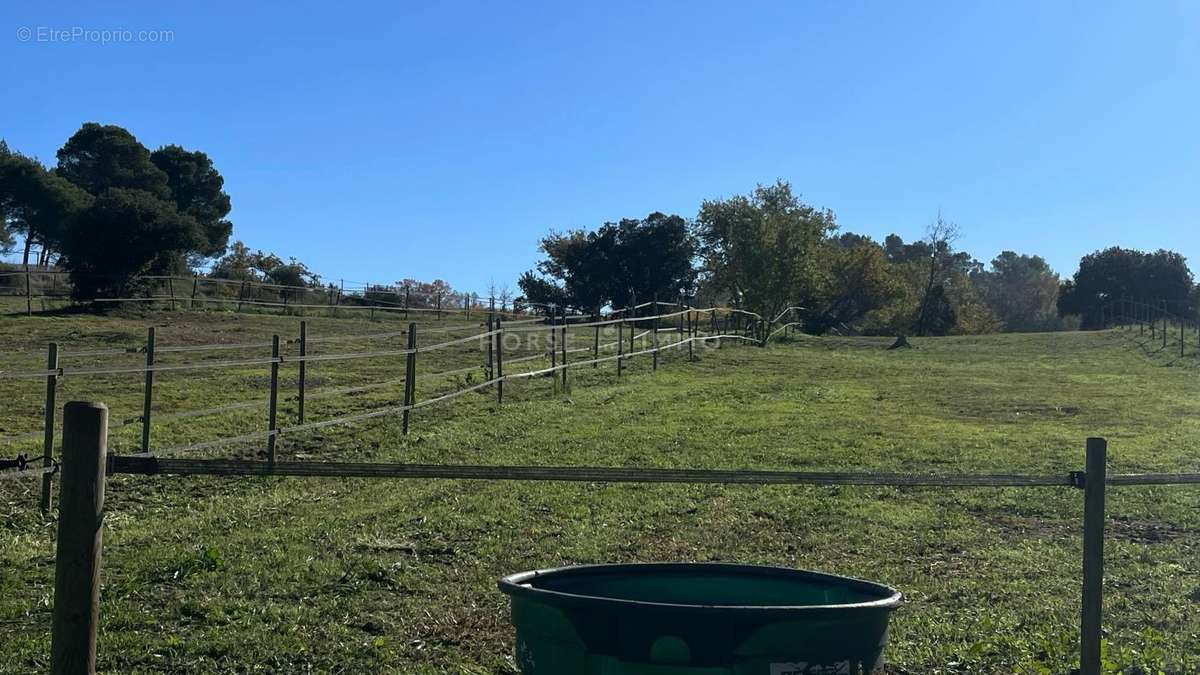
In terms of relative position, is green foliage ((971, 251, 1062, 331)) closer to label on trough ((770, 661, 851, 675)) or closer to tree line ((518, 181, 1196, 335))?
tree line ((518, 181, 1196, 335))

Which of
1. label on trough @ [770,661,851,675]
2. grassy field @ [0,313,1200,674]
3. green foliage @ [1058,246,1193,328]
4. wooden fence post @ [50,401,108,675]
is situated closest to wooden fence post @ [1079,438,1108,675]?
grassy field @ [0,313,1200,674]

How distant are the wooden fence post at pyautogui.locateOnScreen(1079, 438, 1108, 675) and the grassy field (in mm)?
556

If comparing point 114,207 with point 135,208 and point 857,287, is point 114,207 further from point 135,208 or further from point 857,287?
point 857,287

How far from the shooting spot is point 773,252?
1603 inches

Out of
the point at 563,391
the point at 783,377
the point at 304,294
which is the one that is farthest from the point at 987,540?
the point at 304,294

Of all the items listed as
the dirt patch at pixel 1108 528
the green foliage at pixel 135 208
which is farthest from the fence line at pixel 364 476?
the green foliage at pixel 135 208

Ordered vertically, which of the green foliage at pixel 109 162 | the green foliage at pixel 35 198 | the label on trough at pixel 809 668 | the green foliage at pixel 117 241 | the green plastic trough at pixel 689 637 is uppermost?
the green foliage at pixel 109 162

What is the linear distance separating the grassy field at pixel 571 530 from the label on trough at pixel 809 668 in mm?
2061

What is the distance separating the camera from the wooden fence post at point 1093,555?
3621 mm

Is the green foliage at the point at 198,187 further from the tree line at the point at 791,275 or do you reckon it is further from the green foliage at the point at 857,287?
the green foliage at the point at 857,287

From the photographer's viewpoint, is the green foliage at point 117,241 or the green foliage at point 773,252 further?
the green foliage at point 773,252

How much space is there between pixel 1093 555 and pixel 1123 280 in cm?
6391

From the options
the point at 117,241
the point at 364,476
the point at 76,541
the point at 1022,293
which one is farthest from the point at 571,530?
the point at 1022,293

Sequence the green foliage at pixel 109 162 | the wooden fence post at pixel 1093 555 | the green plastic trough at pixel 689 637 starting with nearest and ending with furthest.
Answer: the green plastic trough at pixel 689 637 < the wooden fence post at pixel 1093 555 < the green foliage at pixel 109 162
